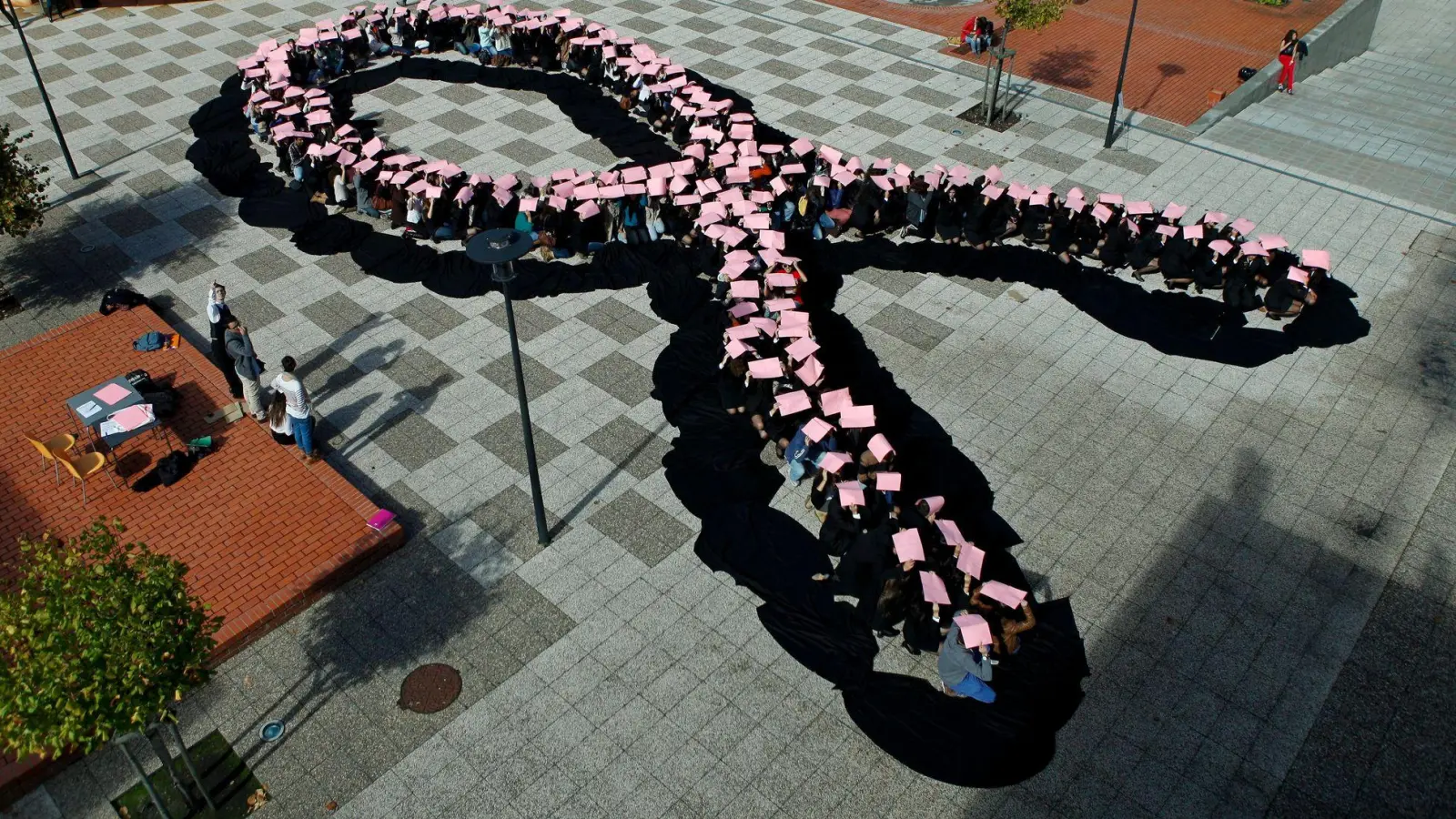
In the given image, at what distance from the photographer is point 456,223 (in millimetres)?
18953

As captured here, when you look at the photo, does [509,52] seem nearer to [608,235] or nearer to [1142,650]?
[608,235]

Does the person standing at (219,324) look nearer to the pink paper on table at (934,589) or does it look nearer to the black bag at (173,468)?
the black bag at (173,468)

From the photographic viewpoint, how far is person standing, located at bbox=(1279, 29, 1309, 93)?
85.6ft

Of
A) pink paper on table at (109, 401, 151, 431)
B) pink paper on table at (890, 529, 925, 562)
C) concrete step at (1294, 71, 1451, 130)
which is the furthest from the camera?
concrete step at (1294, 71, 1451, 130)

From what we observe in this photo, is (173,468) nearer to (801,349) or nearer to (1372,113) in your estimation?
(801,349)

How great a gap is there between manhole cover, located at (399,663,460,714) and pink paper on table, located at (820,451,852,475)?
4.98m

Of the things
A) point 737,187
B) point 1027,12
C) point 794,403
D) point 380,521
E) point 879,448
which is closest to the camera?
point 380,521

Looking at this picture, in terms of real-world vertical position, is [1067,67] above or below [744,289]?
below

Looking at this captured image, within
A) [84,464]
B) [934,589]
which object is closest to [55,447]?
[84,464]

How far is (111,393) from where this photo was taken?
14336 millimetres

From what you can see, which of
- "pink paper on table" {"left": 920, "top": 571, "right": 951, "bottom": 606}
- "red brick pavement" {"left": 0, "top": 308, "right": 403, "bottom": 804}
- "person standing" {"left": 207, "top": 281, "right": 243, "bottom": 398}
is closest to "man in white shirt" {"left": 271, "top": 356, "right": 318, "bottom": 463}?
"red brick pavement" {"left": 0, "top": 308, "right": 403, "bottom": 804}

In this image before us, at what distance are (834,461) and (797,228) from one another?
24.3ft

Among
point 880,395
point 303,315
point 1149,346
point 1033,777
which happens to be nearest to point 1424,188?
point 1149,346

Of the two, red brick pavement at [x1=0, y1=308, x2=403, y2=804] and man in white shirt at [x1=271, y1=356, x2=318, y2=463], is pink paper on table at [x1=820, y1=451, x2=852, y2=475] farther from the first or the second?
man in white shirt at [x1=271, y1=356, x2=318, y2=463]
